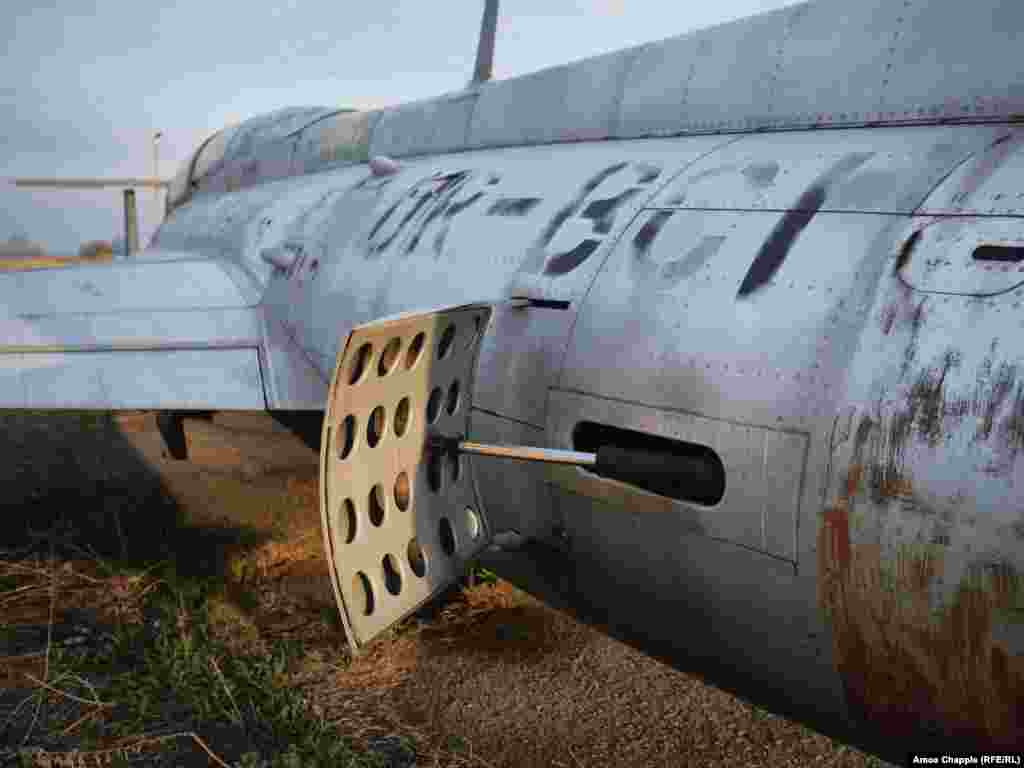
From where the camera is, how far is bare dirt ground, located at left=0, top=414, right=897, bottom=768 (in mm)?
4785

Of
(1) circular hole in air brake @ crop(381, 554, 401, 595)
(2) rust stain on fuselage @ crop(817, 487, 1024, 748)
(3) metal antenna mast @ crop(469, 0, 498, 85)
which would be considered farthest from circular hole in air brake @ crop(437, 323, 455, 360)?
(3) metal antenna mast @ crop(469, 0, 498, 85)

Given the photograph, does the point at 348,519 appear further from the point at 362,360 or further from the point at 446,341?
the point at 446,341

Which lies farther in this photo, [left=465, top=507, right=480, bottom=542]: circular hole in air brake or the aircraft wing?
the aircraft wing

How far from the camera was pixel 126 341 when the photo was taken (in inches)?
235

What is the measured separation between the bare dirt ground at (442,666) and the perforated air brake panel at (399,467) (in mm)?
1416

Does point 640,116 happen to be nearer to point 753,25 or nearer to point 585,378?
point 753,25

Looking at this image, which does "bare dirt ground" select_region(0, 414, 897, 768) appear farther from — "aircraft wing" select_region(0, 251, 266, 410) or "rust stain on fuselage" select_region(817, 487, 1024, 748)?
"rust stain on fuselage" select_region(817, 487, 1024, 748)

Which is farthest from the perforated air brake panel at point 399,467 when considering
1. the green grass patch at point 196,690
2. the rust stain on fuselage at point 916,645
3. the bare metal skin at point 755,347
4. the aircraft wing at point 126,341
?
the aircraft wing at point 126,341

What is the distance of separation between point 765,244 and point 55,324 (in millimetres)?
4678

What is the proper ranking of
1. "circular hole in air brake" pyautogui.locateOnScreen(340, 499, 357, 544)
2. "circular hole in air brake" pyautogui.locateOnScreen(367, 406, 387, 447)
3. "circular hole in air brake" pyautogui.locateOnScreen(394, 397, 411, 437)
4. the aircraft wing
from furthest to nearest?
the aircraft wing < "circular hole in air brake" pyautogui.locateOnScreen(394, 397, 411, 437) < "circular hole in air brake" pyautogui.locateOnScreen(367, 406, 387, 447) < "circular hole in air brake" pyautogui.locateOnScreen(340, 499, 357, 544)

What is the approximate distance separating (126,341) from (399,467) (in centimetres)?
308

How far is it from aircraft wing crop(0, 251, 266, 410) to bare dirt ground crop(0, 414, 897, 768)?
1595 millimetres

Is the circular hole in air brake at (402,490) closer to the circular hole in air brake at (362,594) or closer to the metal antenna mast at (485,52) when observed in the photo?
the circular hole in air brake at (362,594)

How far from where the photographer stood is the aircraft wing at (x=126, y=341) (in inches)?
220
